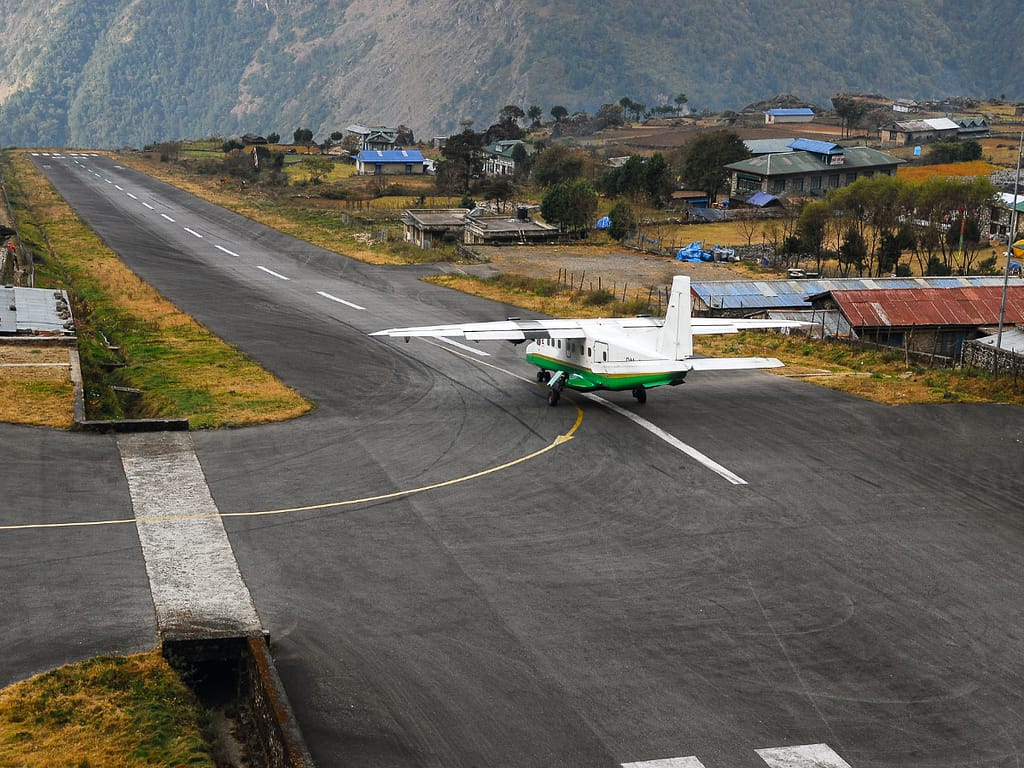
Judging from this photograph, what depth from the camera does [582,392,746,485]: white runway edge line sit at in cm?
3478

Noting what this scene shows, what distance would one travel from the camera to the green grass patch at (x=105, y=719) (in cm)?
1892

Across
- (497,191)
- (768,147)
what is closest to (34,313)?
(497,191)

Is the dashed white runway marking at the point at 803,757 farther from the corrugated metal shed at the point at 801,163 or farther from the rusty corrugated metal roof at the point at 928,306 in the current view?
the corrugated metal shed at the point at 801,163

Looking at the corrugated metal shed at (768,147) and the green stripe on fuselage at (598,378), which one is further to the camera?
the corrugated metal shed at (768,147)

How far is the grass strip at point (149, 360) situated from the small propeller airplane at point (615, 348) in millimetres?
6568

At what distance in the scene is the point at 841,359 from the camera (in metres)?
53.0

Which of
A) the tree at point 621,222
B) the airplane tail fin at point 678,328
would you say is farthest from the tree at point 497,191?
the airplane tail fin at point 678,328

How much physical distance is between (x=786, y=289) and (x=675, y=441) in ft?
106

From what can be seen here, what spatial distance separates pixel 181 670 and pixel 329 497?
411 inches

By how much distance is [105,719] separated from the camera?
1992 centimetres

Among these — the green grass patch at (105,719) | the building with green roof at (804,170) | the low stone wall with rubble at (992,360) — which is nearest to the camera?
the green grass patch at (105,719)

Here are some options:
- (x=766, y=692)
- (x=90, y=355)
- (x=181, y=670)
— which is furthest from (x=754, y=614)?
(x=90, y=355)

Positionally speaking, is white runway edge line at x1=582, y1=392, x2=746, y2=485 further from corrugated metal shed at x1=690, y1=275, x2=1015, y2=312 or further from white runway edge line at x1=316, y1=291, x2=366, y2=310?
white runway edge line at x1=316, y1=291, x2=366, y2=310

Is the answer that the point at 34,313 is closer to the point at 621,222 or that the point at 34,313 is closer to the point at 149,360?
the point at 149,360
